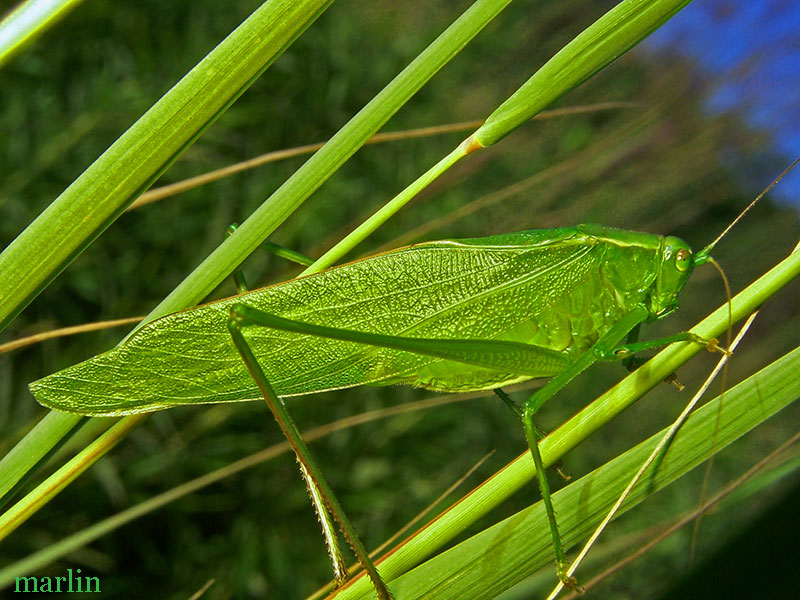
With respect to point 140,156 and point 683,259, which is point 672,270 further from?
point 140,156

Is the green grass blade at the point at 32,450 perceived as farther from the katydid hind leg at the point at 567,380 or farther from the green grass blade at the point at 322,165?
the katydid hind leg at the point at 567,380

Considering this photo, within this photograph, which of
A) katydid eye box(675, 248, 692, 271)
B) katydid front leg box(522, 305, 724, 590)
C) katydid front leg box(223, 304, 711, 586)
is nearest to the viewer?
katydid front leg box(522, 305, 724, 590)

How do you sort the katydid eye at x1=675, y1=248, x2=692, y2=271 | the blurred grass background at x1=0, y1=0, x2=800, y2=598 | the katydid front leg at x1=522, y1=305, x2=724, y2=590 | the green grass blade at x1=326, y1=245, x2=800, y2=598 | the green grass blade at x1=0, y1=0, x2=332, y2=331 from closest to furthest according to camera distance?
the green grass blade at x1=0, y1=0, x2=332, y2=331 < the green grass blade at x1=326, y1=245, x2=800, y2=598 < the katydid front leg at x1=522, y1=305, x2=724, y2=590 < the katydid eye at x1=675, y1=248, x2=692, y2=271 < the blurred grass background at x1=0, y1=0, x2=800, y2=598

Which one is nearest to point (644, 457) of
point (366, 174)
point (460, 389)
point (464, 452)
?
point (460, 389)

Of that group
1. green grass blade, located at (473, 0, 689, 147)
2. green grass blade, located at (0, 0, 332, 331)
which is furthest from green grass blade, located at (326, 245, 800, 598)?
green grass blade, located at (0, 0, 332, 331)

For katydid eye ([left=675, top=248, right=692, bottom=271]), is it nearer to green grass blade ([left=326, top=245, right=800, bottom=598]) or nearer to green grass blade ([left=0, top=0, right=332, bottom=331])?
green grass blade ([left=326, top=245, right=800, bottom=598])

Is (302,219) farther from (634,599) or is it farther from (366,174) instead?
(634,599)

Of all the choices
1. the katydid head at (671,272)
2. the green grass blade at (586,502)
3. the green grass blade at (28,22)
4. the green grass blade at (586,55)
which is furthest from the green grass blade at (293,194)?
the katydid head at (671,272)
